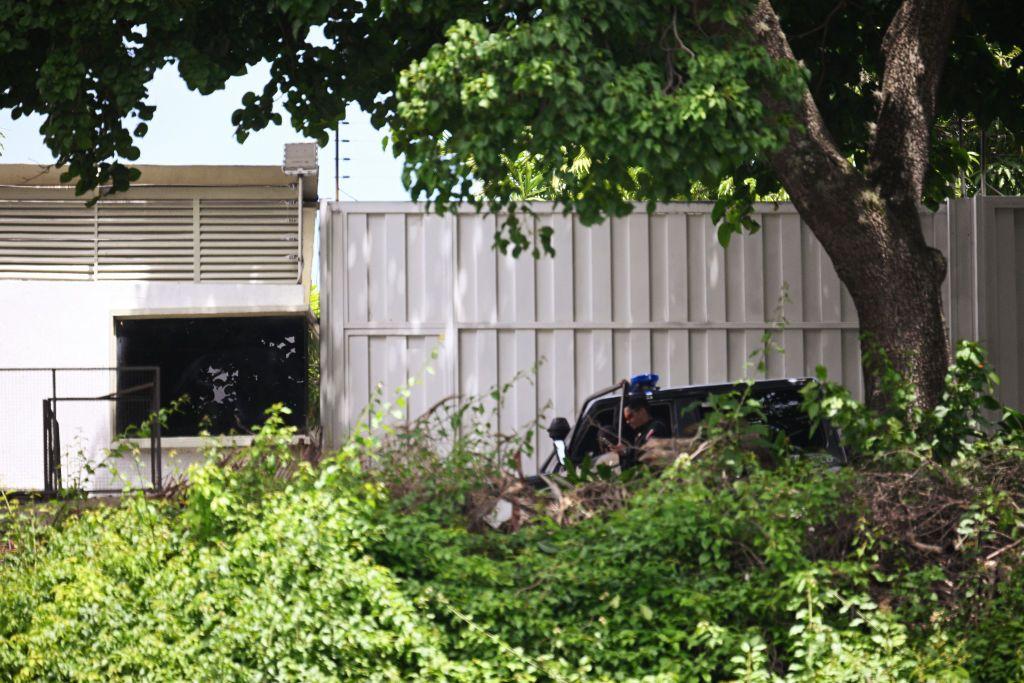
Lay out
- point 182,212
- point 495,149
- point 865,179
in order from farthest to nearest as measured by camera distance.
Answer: point 182,212 < point 865,179 < point 495,149

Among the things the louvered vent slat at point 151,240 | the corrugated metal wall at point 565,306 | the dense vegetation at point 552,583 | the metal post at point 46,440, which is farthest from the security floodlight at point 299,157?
the dense vegetation at point 552,583

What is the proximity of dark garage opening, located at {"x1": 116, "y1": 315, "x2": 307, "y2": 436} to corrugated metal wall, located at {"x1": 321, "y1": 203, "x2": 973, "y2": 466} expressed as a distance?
1864mm

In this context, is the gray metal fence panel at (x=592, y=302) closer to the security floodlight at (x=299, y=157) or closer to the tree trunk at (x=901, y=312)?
the security floodlight at (x=299, y=157)

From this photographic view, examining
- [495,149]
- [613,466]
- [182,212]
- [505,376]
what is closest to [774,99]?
[495,149]

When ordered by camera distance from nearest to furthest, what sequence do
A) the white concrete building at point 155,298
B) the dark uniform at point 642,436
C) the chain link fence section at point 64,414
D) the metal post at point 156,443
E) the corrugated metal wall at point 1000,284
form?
the dark uniform at point 642,436 → the metal post at point 156,443 → the corrugated metal wall at point 1000,284 → the chain link fence section at point 64,414 → the white concrete building at point 155,298

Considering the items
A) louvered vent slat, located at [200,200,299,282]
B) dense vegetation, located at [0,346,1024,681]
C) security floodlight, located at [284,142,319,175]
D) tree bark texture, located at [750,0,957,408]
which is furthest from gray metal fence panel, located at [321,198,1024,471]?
dense vegetation, located at [0,346,1024,681]

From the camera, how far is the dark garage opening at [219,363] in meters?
16.2

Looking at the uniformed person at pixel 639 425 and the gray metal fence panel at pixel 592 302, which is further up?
the gray metal fence panel at pixel 592 302

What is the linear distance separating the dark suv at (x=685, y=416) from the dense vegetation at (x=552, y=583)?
1.56 meters

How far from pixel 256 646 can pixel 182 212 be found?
11.2 meters

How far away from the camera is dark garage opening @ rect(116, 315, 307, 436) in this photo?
53.2 ft

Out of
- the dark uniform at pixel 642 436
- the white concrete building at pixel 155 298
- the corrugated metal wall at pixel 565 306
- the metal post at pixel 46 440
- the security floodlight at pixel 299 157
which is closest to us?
the dark uniform at pixel 642 436

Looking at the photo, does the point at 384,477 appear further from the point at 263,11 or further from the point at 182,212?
the point at 182,212

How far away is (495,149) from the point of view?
8.48 metres
